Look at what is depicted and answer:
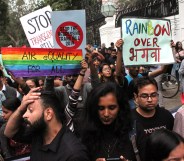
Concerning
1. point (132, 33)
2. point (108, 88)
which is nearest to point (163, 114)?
point (108, 88)

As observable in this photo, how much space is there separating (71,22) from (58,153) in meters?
2.59

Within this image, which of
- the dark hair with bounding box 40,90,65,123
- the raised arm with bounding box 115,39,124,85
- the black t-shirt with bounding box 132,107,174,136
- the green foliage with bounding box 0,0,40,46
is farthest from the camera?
the green foliage with bounding box 0,0,40,46

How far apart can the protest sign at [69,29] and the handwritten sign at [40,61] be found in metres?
0.19

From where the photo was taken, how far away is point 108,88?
267 centimetres

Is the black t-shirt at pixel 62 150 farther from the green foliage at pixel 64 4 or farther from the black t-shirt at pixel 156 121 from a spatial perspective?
the green foliage at pixel 64 4

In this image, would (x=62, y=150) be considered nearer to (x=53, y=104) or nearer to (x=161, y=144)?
(x=53, y=104)

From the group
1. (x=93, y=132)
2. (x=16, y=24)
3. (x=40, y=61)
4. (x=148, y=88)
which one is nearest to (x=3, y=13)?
(x=16, y=24)

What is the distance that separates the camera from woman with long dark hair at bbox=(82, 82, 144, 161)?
8.23 ft

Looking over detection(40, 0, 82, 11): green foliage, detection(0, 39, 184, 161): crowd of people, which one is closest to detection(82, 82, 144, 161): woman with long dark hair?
detection(0, 39, 184, 161): crowd of people

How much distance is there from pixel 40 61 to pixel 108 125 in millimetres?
1755

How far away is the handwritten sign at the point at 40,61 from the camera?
3986 millimetres

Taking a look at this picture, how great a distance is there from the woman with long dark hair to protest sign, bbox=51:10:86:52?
1.92 m

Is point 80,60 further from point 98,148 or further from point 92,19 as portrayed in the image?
point 92,19

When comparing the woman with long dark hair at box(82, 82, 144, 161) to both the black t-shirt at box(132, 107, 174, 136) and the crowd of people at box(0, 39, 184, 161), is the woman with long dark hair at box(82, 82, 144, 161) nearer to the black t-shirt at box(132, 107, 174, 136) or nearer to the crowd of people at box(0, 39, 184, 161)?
the crowd of people at box(0, 39, 184, 161)
